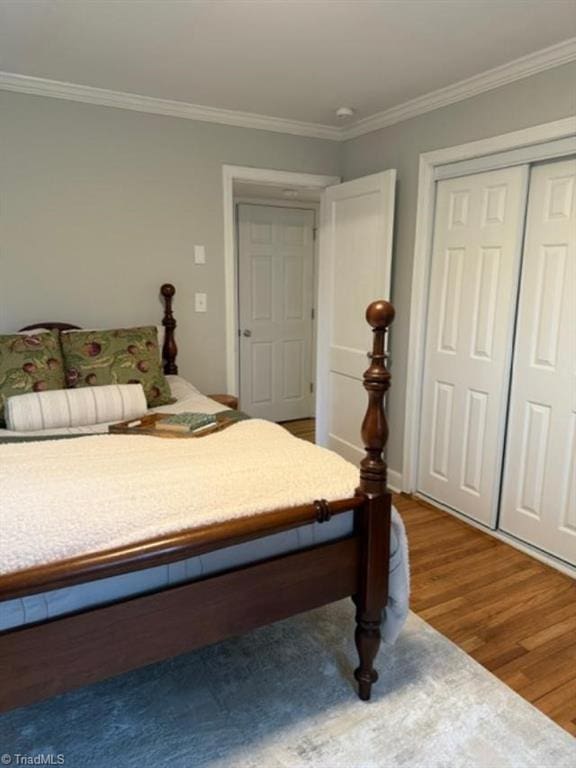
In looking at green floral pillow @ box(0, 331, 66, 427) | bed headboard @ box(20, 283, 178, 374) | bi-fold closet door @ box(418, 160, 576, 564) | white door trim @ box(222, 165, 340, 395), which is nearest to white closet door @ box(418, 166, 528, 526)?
bi-fold closet door @ box(418, 160, 576, 564)

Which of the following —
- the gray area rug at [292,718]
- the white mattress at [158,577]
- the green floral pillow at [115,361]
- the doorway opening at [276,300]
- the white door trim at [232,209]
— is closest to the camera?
the white mattress at [158,577]

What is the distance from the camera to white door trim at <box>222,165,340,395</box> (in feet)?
10.9

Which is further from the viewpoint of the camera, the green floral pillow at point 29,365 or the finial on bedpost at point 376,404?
the green floral pillow at point 29,365

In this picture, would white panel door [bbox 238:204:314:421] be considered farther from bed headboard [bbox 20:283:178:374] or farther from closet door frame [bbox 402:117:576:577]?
closet door frame [bbox 402:117:576:577]

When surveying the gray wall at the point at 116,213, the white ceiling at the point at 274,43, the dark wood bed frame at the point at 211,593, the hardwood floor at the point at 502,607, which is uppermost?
the white ceiling at the point at 274,43

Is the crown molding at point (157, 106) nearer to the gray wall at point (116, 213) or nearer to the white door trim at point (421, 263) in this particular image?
the gray wall at point (116, 213)

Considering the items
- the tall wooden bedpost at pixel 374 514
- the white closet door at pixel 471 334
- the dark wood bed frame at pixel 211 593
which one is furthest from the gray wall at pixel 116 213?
the tall wooden bedpost at pixel 374 514

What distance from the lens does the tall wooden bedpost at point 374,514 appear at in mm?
1534

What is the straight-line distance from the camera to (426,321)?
3.19 metres

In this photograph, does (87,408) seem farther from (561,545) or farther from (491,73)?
(491,73)

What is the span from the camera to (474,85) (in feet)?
8.74

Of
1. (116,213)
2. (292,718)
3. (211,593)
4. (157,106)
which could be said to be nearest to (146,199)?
(116,213)

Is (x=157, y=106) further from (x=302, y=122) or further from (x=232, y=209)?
(x=302, y=122)

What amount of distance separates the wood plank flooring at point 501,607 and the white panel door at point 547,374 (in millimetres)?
235
